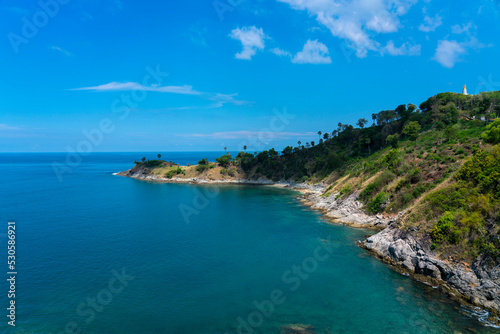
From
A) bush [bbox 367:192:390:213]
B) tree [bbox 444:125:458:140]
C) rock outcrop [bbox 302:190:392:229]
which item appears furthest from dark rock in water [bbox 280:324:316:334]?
tree [bbox 444:125:458:140]

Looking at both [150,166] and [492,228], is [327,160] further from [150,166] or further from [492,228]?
[150,166]

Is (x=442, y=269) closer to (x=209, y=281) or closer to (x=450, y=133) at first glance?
(x=209, y=281)

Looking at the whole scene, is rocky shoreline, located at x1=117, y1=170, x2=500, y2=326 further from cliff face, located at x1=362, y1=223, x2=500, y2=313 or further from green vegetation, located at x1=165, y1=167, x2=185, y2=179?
green vegetation, located at x1=165, y1=167, x2=185, y2=179

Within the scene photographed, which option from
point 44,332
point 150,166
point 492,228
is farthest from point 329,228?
point 150,166

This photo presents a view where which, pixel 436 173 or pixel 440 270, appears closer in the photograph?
pixel 440 270

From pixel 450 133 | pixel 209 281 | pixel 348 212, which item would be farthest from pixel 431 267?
pixel 450 133

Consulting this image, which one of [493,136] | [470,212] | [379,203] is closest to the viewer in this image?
[470,212]

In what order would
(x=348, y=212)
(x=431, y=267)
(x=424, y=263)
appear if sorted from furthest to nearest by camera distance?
(x=348, y=212), (x=424, y=263), (x=431, y=267)
